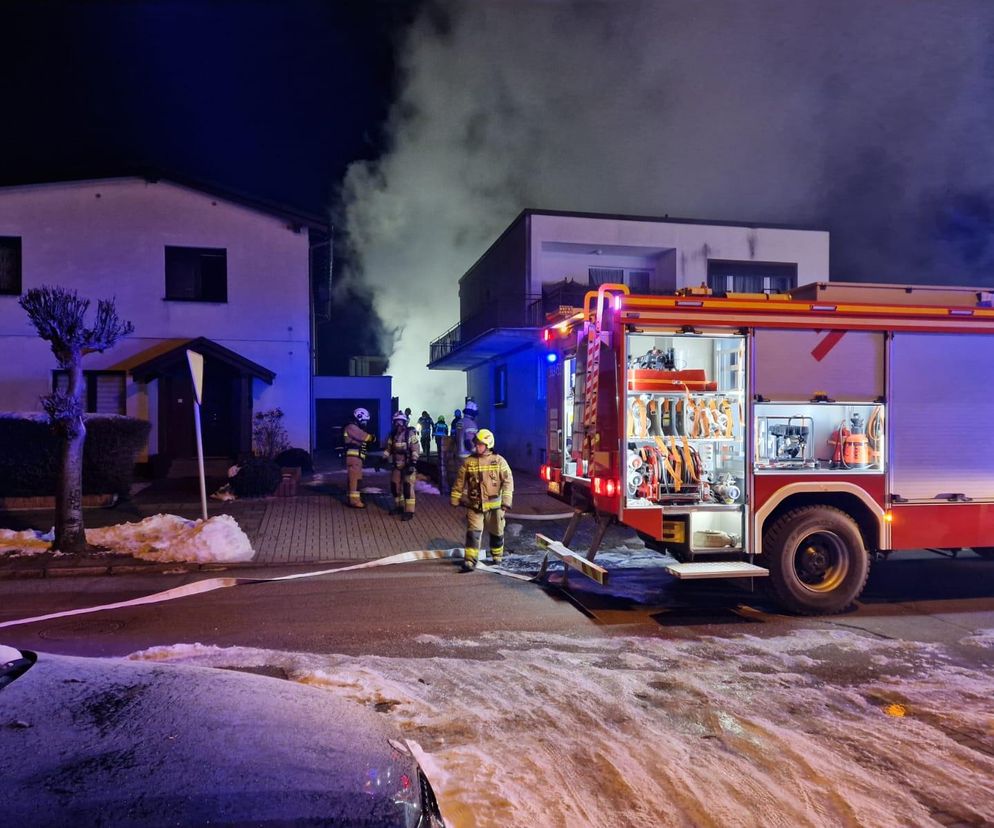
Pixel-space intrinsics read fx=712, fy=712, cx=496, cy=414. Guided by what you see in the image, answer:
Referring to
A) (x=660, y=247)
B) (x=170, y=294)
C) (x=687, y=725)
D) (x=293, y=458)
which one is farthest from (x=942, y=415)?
(x=170, y=294)

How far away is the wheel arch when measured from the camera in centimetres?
670

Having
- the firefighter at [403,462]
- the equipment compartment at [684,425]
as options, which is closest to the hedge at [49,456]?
the firefighter at [403,462]

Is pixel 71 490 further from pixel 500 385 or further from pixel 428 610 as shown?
pixel 500 385

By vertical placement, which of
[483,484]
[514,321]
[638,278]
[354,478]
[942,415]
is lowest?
[354,478]

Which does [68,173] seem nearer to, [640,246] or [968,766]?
[640,246]

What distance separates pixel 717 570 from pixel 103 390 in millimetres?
Result: 15427

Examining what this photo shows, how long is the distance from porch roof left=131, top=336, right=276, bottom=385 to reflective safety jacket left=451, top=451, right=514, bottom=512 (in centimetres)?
1013

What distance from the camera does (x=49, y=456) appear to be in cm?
1242

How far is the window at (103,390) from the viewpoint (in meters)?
16.7

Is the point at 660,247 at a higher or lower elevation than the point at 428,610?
higher

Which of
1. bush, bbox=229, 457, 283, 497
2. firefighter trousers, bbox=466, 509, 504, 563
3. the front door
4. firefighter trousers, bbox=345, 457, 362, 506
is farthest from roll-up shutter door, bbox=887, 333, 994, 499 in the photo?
the front door

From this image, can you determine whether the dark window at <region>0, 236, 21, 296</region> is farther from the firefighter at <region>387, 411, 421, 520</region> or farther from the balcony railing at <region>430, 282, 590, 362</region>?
the balcony railing at <region>430, 282, 590, 362</region>

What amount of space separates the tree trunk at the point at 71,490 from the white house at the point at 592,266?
11.9m

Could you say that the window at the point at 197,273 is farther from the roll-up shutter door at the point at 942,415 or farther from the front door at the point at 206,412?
the roll-up shutter door at the point at 942,415
